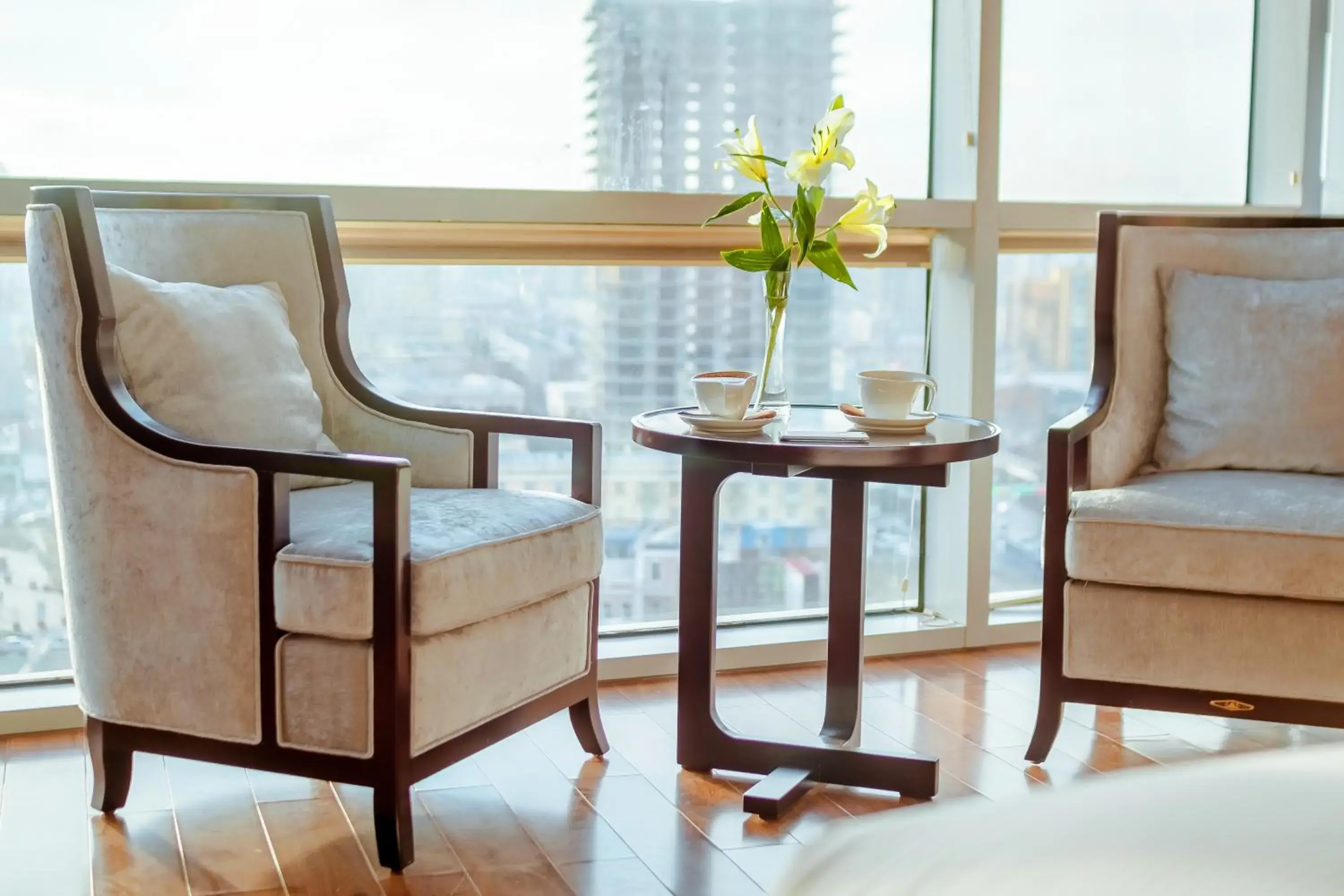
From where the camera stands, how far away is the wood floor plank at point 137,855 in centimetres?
217

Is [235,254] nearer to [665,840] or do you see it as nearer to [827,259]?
[827,259]

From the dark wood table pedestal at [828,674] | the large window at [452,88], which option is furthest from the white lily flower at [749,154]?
the large window at [452,88]

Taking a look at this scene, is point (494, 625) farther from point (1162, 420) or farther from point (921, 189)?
point (921, 189)

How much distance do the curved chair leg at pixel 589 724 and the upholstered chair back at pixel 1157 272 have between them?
116 cm

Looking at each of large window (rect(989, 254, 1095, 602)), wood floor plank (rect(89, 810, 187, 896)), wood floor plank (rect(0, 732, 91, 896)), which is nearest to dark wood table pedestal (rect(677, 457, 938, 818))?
wood floor plank (rect(89, 810, 187, 896))

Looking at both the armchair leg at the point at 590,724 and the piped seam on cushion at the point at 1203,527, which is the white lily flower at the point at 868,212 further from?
the armchair leg at the point at 590,724

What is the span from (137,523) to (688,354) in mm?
1517

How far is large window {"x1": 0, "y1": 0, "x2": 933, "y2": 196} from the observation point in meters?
2.97

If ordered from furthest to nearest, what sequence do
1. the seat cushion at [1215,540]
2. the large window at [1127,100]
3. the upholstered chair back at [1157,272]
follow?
the large window at [1127,100], the upholstered chair back at [1157,272], the seat cushion at [1215,540]

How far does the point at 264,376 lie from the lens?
2547 mm

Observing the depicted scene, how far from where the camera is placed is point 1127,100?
390 centimetres

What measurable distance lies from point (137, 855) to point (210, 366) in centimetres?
80

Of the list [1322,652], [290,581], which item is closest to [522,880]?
[290,581]

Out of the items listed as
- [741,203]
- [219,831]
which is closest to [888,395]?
[741,203]
